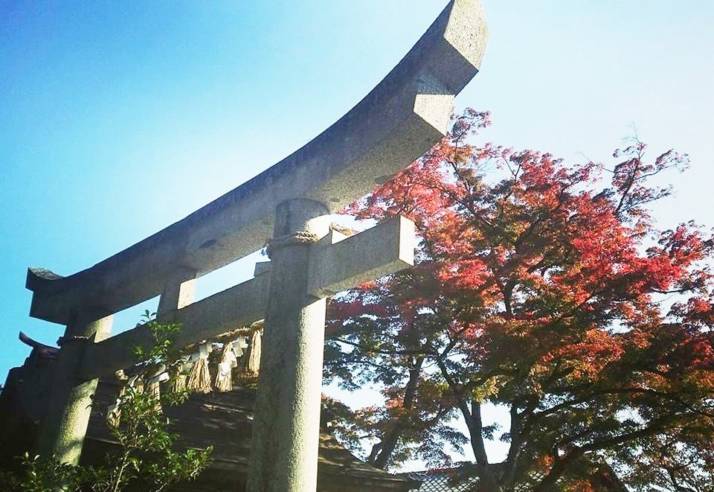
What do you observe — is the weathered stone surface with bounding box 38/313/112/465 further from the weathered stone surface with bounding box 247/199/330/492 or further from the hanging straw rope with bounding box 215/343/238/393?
the weathered stone surface with bounding box 247/199/330/492

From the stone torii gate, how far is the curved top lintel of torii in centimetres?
1

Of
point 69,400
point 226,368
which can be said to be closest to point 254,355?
point 226,368

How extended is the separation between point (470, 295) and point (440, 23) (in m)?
7.96

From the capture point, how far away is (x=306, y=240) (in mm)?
4285

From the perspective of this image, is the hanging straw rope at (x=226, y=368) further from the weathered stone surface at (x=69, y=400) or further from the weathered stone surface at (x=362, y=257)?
the weathered stone surface at (x=69, y=400)

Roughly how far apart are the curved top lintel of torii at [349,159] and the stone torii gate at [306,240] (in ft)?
0.03

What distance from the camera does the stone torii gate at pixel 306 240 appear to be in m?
3.67

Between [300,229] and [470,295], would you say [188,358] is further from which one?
[470,295]

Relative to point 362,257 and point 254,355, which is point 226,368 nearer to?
point 254,355

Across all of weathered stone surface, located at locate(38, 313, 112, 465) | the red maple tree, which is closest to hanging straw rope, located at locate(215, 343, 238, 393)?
weathered stone surface, located at locate(38, 313, 112, 465)

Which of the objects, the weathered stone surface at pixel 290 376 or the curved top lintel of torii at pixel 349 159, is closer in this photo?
the weathered stone surface at pixel 290 376

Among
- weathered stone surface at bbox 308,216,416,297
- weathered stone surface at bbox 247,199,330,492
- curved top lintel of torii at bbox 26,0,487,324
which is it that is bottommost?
weathered stone surface at bbox 247,199,330,492

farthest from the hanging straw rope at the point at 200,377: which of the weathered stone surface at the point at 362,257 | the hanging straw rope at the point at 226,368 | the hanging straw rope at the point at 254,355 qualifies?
the weathered stone surface at the point at 362,257

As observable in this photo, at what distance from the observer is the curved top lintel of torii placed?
3801 millimetres
